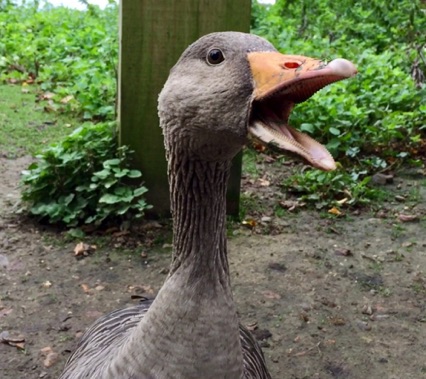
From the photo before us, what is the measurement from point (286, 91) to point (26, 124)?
495 centimetres

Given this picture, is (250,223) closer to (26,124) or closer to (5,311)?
(5,311)

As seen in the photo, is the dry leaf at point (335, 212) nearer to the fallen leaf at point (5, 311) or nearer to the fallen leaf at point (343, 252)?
the fallen leaf at point (343, 252)

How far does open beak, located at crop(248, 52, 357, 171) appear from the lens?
1570mm

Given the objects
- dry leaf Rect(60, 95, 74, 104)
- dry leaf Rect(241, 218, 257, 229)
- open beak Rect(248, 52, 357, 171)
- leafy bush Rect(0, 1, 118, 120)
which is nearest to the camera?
open beak Rect(248, 52, 357, 171)

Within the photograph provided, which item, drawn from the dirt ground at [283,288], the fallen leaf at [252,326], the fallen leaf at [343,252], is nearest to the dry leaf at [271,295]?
the dirt ground at [283,288]

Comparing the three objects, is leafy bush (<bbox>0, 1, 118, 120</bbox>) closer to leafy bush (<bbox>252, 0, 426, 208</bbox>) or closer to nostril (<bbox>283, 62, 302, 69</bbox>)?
leafy bush (<bbox>252, 0, 426, 208</bbox>)

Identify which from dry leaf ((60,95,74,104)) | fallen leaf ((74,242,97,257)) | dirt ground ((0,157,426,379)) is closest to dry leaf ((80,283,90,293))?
dirt ground ((0,157,426,379))

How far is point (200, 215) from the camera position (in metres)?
2.06

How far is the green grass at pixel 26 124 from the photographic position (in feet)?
18.5

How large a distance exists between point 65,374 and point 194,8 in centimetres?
239

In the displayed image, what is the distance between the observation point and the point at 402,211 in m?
4.91

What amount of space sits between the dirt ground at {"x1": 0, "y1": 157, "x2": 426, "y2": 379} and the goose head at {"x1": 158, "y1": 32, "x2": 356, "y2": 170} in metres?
1.75

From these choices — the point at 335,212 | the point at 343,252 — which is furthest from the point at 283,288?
the point at 335,212

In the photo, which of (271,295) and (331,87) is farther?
(331,87)
